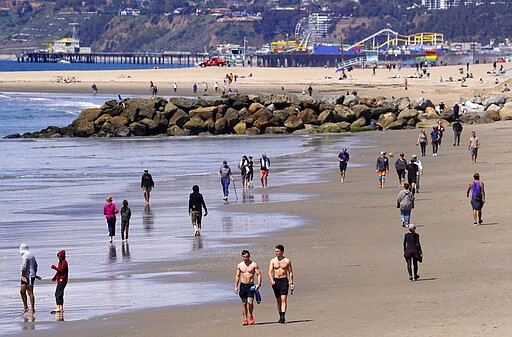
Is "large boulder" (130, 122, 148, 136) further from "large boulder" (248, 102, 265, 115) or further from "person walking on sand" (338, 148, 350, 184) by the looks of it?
"person walking on sand" (338, 148, 350, 184)

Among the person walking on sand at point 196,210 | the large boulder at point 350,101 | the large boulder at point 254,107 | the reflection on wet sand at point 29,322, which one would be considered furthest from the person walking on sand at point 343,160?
the large boulder at point 350,101

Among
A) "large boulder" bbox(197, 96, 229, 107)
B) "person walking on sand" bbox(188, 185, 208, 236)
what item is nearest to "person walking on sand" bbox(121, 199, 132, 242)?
"person walking on sand" bbox(188, 185, 208, 236)

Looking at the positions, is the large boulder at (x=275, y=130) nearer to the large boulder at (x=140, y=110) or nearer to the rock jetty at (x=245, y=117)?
the rock jetty at (x=245, y=117)

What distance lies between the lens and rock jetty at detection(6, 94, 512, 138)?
56.7 metres

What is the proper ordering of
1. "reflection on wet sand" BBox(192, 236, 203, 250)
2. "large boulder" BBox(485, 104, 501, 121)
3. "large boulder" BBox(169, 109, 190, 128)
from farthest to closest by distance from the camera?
"large boulder" BBox(485, 104, 501, 121), "large boulder" BBox(169, 109, 190, 128), "reflection on wet sand" BBox(192, 236, 203, 250)

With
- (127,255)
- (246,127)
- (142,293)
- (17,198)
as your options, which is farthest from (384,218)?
(246,127)

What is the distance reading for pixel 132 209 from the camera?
29.2 meters

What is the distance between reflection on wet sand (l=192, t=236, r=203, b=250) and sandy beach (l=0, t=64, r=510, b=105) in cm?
5021

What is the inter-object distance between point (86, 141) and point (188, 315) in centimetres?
3961

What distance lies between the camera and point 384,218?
2508cm

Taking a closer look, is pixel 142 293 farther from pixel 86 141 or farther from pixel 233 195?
pixel 86 141

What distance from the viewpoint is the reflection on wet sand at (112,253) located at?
21672 millimetres

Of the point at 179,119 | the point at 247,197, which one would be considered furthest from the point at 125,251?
the point at 179,119

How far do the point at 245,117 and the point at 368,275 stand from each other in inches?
1549
